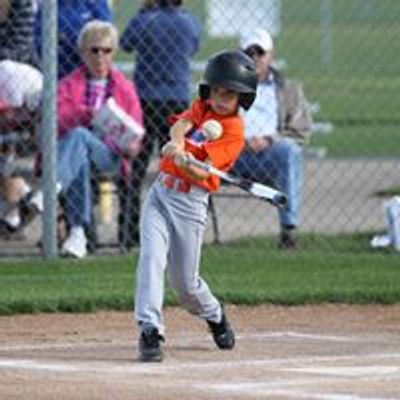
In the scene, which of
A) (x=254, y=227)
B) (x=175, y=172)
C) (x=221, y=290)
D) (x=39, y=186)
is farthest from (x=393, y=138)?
(x=175, y=172)

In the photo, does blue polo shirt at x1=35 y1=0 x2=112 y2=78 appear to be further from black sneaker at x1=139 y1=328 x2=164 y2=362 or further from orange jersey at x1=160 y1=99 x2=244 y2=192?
black sneaker at x1=139 y1=328 x2=164 y2=362

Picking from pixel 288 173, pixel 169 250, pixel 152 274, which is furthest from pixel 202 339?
pixel 288 173

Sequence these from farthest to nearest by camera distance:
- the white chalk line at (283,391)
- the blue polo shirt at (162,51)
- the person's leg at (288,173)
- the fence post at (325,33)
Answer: the fence post at (325,33), the blue polo shirt at (162,51), the person's leg at (288,173), the white chalk line at (283,391)

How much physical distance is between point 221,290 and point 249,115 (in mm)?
2868

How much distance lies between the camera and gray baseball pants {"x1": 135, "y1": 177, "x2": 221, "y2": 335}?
32.7 ft

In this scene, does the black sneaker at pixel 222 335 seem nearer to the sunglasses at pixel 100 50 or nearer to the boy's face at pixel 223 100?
the boy's face at pixel 223 100

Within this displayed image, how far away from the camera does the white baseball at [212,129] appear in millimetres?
9984

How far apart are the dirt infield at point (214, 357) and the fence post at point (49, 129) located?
218 cm

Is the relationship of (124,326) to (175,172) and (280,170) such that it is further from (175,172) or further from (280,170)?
(280,170)

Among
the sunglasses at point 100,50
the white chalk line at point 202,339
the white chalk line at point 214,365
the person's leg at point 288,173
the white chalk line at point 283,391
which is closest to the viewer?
the white chalk line at point 283,391

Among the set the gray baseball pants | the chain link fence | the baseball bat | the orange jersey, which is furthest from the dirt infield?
the chain link fence

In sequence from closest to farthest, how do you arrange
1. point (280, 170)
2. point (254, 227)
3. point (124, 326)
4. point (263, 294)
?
point (124, 326)
point (263, 294)
point (280, 170)
point (254, 227)

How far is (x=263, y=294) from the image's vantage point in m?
12.3

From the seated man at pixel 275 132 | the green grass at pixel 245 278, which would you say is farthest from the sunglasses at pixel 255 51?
the green grass at pixel 245 278
